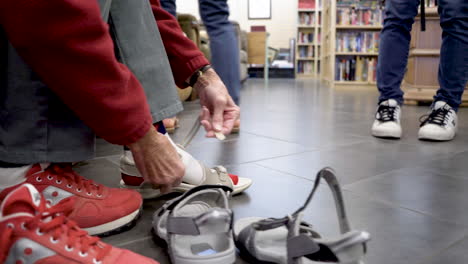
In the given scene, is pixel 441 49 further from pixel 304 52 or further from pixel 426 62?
pixel 304 52

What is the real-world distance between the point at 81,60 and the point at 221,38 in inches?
41.3

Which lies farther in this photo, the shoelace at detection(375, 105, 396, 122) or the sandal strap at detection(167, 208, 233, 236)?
the shoelace at detection(375, 105, 396, 122)

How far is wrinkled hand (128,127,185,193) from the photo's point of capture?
0.56 m

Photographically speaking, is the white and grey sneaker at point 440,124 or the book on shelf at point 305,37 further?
the book on shelf at point 305,37

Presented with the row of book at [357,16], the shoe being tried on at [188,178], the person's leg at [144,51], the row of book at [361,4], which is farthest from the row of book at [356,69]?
the person's leg at [144,51]

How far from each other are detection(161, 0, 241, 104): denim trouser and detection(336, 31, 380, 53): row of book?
412cm

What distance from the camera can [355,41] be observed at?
525cm

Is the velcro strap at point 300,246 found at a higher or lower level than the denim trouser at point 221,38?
lower

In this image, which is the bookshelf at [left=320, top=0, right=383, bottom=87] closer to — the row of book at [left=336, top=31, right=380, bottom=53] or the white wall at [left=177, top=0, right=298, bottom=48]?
the row of book at [left=336, top=31, right=380, bottom=53]

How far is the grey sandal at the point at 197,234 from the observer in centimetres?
56

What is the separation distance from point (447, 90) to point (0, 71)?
1.56 meters

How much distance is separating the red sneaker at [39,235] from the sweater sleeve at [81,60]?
4.7 inches

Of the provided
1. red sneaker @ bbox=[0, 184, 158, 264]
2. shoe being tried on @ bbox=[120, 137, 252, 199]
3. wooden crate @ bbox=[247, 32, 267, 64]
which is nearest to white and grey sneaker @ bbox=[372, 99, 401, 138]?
shoe being tried on @ bbox=[120, 137, 252, 199]

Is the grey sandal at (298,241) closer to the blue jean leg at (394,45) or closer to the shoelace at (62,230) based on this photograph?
the shoelace at (62,230)
